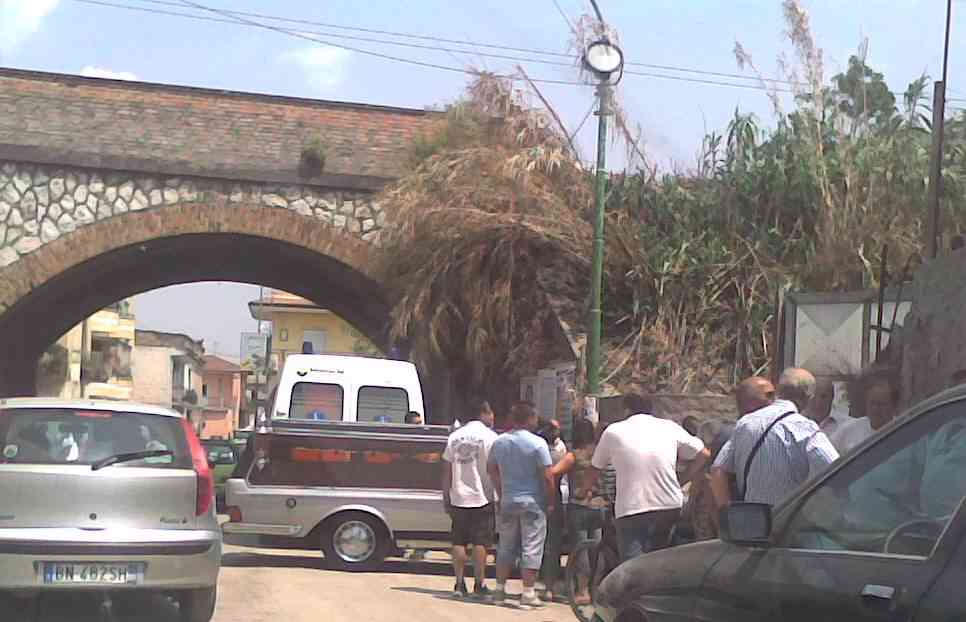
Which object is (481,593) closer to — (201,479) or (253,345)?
(201,479)

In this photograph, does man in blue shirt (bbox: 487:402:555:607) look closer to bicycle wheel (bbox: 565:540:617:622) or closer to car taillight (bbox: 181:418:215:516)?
bicycle wheel (bbox: 565:540:617:622)

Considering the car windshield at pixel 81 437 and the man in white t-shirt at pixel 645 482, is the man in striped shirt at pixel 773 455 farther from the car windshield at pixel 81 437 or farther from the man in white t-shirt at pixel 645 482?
the car windshield at pixel 81 437

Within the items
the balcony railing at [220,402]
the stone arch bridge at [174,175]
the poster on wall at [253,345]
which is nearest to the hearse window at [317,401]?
the stone arch bridge at [174,175]

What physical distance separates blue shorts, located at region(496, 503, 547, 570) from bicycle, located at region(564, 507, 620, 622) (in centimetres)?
37

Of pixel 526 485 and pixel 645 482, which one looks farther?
pixel 526 485

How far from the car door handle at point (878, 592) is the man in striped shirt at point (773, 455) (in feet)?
10.3

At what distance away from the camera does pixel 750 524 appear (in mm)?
4414

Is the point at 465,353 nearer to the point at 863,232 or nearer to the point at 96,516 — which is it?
the point at 863,232

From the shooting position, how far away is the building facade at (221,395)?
4011 inches

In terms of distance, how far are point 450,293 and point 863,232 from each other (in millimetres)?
6402

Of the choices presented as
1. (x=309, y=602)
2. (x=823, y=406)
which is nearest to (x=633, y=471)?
(x=823, y=406)

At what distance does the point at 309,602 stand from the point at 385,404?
6254 millimetres

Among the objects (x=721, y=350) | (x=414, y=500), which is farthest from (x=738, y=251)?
(x=414, y=500)

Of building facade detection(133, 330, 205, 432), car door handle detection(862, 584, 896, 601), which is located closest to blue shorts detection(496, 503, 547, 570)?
car door handle detection(862, 584, 896, 601)
